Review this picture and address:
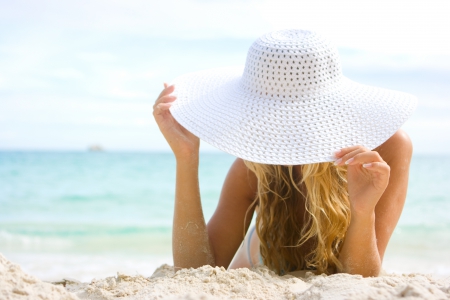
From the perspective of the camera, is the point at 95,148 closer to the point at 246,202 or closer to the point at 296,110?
the point at 246,202

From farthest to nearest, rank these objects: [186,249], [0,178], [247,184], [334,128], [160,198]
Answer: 1. [0,178]
2. [160,198]
3. [247,184]
4. [186,249]
5. [334,128]

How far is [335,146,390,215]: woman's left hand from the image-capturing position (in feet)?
5.01

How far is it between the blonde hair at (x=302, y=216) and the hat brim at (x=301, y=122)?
170 mm

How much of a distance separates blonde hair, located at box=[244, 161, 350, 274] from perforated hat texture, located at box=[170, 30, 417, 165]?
0.18 meters

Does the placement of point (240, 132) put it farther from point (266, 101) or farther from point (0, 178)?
point (0, 178)

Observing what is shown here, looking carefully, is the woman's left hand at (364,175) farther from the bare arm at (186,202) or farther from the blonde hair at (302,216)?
the bare arm at (186,202)

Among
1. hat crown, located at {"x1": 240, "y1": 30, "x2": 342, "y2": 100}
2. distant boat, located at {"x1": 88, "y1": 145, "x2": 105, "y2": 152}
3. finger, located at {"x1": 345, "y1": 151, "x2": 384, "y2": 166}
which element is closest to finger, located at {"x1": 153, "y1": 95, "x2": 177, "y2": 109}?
hat crown, located at {"x1": 240, "y1": 30, "x2": 342, "y2": 100}

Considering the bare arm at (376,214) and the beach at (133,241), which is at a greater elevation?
the bare arm at (376,214)

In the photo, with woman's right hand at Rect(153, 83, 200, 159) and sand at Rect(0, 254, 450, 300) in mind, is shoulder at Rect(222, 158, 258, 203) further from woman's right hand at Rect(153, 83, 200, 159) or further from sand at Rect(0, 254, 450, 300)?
sand at Rect(0, 254, 450, 300)

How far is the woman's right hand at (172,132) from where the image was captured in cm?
195

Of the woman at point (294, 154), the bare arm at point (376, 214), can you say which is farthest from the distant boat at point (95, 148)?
the bare arm at point (376, 214)

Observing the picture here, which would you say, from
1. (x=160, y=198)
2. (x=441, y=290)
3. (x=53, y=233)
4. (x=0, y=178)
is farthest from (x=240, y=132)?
(x=0, y=178)

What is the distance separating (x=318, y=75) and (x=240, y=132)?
0.36 meters

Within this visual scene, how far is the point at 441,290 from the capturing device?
121cm
